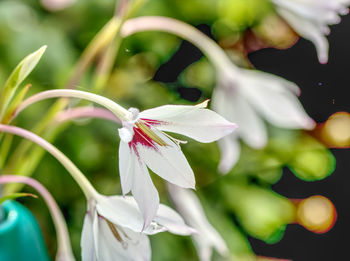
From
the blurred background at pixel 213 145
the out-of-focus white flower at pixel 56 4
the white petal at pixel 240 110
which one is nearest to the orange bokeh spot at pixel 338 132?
the blurred background at pixel 213 145

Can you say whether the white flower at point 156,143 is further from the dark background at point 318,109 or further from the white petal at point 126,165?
the dark background at point 318,109

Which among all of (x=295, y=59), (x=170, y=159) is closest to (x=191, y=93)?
(x=295, y=59)

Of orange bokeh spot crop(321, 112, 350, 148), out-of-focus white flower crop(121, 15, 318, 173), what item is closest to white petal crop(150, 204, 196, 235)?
out-of-focus white flower crop(121, 15, 318, 173)

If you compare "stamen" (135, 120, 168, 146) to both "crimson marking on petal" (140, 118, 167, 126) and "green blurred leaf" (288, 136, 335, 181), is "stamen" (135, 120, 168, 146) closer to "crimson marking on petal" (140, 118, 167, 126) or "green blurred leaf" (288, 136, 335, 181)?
"crimson marking on petal" (140, 118, 167, 126)

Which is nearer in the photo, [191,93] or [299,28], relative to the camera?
[299,28]

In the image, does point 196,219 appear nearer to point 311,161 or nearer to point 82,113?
point 82,113

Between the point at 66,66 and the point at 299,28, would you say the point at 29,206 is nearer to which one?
the point at 66,66

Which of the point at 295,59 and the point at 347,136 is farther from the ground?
the point at 295,59
